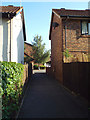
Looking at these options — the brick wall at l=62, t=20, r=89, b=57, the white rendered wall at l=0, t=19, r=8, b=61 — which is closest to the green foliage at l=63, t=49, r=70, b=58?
the brick wall at l=62, t=20, r=89, b=57

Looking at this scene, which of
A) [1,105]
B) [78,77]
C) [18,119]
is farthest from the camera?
[78,77]

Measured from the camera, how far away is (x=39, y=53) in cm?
3177

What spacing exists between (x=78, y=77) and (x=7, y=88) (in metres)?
4.30

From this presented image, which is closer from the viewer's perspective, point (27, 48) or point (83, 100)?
point (83, 100)

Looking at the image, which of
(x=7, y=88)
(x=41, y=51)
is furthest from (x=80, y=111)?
(x=41, y=51)

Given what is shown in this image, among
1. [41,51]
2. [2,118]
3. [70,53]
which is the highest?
[41,51]

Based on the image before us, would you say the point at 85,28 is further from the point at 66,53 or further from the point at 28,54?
the point at 28,54

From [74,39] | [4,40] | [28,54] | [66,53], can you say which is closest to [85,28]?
[74,39]

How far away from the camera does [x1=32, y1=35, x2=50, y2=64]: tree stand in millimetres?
31906

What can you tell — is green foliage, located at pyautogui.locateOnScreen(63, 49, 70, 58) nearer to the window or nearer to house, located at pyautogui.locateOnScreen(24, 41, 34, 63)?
the window

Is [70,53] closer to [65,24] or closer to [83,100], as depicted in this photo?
[65,24]

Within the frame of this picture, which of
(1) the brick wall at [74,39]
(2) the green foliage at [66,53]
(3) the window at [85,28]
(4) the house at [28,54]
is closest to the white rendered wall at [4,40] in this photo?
(2) the green foliage at [66,53]

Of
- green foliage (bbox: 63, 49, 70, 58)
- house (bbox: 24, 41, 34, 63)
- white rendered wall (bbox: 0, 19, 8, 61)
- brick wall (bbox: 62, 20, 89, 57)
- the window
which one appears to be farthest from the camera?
house (bbox: 24, 41, 34, 63)

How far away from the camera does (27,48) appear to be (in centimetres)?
4097
